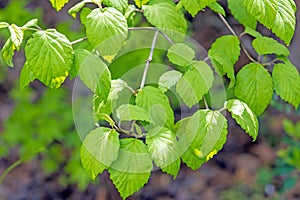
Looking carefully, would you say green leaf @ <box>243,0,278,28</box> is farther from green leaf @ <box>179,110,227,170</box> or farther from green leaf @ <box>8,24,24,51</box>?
green leaf @ <box>8,24,24,51</box>

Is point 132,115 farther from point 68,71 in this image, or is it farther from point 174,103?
point 174,103

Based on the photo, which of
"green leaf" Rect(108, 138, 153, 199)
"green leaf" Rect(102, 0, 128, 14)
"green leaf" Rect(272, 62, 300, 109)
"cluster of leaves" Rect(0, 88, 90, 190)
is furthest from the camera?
"cluster of leaves" Rect(0, 88, 90, 190)

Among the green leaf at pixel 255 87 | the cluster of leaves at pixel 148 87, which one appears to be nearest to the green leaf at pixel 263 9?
the cluster of leaves at pixel 148 87

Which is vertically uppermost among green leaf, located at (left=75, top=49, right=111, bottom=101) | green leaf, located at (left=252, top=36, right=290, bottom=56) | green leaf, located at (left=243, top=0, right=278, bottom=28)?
green leaf, located at (left=243, top=0, right=278, bottom=28)

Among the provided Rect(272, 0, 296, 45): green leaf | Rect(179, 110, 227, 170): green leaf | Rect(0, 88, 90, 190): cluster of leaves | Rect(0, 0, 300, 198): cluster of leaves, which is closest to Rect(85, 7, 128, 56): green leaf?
Rect(0, 0, 300, 198): cluster of leaves

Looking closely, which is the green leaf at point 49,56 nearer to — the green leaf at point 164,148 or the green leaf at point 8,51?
the green leaf at point 8,51

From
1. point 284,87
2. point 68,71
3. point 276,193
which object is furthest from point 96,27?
point 276,193
